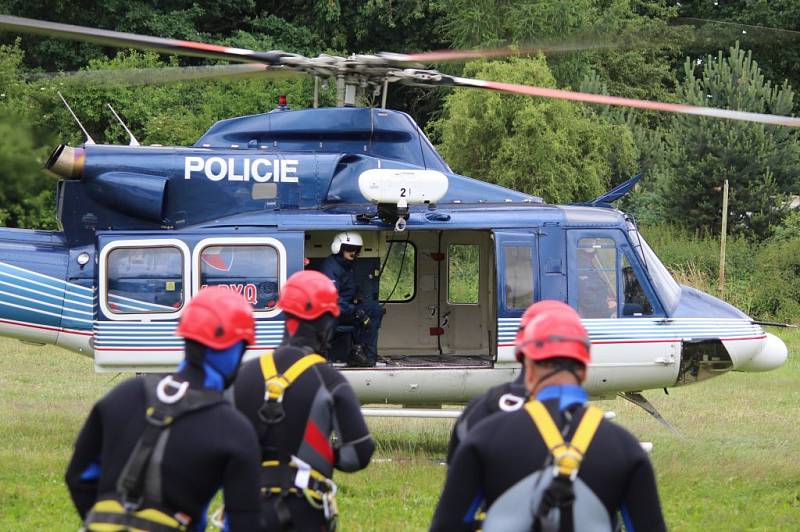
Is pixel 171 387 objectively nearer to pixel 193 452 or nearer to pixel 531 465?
pixel 193 452

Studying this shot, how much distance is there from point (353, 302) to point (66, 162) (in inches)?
110

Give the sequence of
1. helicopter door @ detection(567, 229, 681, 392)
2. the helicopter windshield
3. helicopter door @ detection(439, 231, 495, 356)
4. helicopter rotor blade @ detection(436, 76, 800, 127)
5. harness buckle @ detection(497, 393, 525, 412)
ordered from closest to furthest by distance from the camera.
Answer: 1. harness buckle @ detection(497, 393, 525, 412)
2. helicopter rotor blade @ detection(436, 76, 800, 127)
3. helicopter door @ detection(567, 229, 681, 392)
4. the helicopter windshield
5. helicopter door @ detection(439, 231, 495, 356)

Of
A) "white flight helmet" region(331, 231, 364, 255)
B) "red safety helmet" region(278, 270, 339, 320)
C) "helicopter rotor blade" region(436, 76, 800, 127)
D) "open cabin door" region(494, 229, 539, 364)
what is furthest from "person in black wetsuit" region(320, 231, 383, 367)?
"red safety helmet" region(278, 270, 339, 320)

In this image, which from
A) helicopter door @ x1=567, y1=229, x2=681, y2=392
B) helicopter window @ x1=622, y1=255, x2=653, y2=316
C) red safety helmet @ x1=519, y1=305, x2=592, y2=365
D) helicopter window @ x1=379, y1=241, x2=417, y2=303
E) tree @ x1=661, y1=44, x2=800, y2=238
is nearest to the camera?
red safety helmet @ x1=519, y1=305, x2=592, y2=365

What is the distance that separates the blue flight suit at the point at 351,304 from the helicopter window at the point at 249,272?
1.61ft

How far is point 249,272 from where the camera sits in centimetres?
1091

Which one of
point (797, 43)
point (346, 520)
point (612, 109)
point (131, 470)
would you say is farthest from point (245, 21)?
point (131, 470)

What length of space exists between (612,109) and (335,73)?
24106 millimetres

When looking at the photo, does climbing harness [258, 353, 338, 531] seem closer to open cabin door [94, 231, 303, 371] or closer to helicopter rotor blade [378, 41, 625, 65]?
helicopter rotor blade [378, 41, 625, 65]

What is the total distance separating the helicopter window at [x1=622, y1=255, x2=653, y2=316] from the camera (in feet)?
36.9

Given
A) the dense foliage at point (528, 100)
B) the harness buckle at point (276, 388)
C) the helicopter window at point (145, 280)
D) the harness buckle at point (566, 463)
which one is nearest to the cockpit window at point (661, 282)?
the helicopter window at point (145, 280)

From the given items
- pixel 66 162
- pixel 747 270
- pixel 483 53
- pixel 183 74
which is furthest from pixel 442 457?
pixel 747 270

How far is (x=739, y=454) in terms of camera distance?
39.3ft

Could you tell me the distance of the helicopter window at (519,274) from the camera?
11.1m
